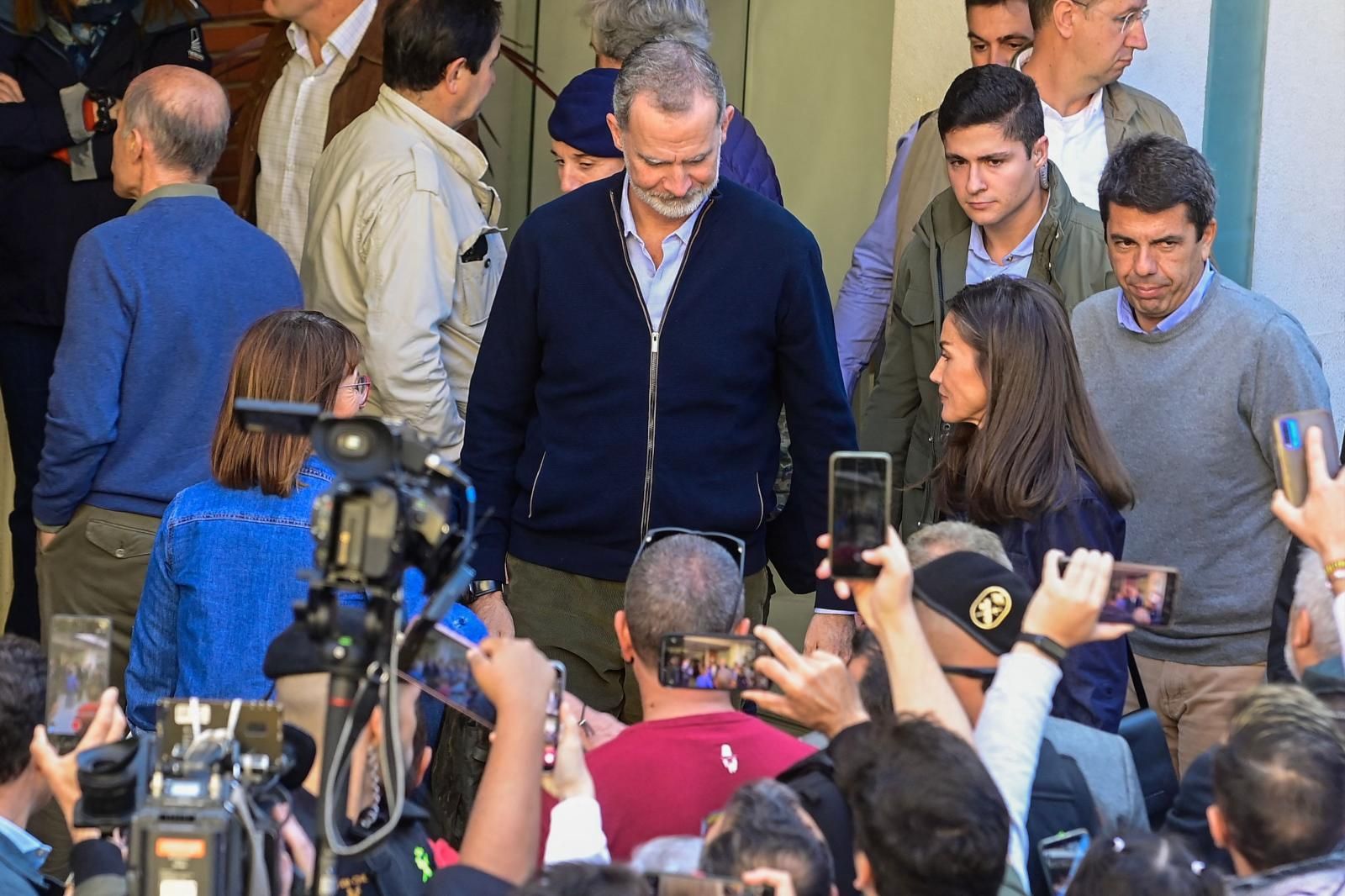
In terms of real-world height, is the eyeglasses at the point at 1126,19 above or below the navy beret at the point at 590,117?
above

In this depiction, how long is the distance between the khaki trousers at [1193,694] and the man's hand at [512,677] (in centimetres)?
213

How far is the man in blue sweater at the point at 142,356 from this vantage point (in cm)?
449

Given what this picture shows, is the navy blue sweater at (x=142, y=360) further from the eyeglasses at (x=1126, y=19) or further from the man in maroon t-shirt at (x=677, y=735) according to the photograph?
the eyeglasses at (x=1126, y=19)

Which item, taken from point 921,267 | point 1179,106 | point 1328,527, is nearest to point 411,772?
point 1328,527

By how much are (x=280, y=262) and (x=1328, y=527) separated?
267 cm

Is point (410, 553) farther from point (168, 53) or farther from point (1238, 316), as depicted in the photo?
point (168, 53)

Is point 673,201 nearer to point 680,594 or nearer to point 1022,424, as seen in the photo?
point 1022,424

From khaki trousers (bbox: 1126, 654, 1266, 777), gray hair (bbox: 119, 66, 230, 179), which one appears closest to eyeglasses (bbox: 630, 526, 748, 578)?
khaki trousers (bbox: 1126, 654, 1266, 777)

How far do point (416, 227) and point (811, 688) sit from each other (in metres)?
2.36

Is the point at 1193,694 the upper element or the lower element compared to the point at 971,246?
lower

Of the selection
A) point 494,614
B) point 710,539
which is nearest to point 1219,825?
point 710,539

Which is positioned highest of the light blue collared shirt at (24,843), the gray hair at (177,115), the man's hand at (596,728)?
the gray hair at (177,115)

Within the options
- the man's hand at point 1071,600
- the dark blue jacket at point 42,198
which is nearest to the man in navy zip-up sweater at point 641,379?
the man's hand at point 1071,600

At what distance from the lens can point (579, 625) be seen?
4.40 m
